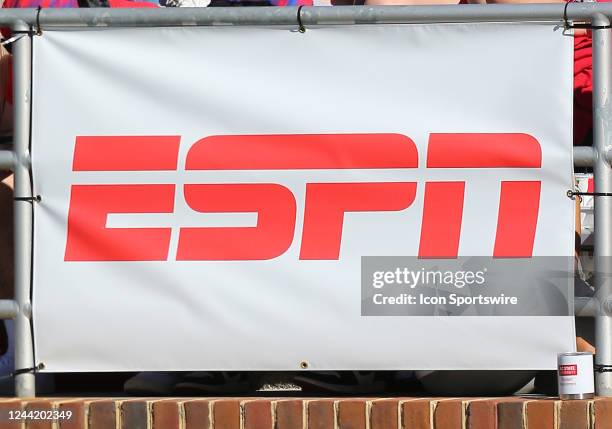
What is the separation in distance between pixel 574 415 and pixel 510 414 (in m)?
0.18

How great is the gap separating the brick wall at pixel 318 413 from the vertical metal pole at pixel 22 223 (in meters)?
0.12

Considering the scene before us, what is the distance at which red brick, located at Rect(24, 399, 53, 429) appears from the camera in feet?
11.4

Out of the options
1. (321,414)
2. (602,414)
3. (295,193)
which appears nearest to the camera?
(602,414)

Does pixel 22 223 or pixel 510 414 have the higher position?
pixel 22 223

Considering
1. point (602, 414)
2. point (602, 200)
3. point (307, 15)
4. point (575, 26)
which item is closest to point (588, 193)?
point (602, 200)

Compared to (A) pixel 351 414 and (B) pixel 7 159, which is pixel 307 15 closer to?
(B) pixel 7 159

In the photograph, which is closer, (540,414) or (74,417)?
(540,414)

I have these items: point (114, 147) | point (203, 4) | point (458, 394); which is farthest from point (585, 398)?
point (203, 4)

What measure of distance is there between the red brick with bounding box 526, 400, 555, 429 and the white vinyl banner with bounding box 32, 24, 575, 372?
14 centimetres

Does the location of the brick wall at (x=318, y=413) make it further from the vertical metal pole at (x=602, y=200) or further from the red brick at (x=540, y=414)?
the vertical metal pole at (x=602, y=200)

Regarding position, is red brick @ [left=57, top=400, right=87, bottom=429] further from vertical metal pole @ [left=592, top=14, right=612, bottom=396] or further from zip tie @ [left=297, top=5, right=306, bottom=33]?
vertical metal pole @ [left=592, top=14, right=612, bottom=396]

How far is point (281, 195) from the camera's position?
349cm

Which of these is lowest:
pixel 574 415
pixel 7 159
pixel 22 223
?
pixel 574 415

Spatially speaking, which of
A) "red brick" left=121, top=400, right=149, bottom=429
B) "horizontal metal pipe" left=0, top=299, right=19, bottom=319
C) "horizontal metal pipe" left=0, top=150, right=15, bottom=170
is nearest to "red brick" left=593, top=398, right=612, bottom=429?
"red brick" left=121, top=400, right=149, bottom=429
